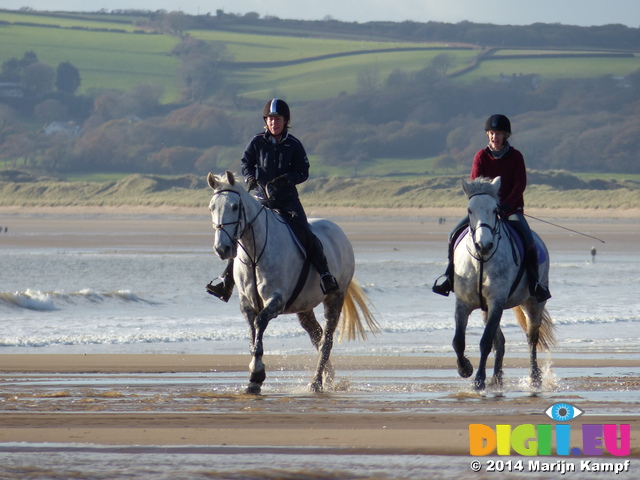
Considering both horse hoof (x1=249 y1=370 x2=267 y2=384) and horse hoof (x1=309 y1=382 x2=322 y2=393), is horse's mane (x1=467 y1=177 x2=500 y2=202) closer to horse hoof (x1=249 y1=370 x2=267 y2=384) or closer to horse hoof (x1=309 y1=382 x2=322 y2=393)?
horse hoof (x1=309 y1=382 x2=322 y2=393)

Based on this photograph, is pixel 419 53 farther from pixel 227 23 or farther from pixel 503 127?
pixel 503 127

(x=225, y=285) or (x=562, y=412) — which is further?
(x=225, y=285)

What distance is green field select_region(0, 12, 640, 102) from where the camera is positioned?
138750 mm

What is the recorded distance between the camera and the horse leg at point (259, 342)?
9.32 metres

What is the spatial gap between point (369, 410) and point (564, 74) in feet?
459

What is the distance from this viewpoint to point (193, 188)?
8606 cm

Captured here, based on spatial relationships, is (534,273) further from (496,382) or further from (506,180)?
(496,382)

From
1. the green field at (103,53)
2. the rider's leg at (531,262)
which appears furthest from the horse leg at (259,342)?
the green field at (103,53)

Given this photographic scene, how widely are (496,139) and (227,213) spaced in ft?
9.28

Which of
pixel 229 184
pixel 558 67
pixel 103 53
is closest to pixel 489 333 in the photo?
pixel 229 184

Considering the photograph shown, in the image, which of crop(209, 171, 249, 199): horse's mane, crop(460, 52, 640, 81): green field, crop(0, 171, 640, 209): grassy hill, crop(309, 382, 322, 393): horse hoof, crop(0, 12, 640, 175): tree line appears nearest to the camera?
crop(209, 171, 249, 199): horse's mane

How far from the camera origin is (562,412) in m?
7.58

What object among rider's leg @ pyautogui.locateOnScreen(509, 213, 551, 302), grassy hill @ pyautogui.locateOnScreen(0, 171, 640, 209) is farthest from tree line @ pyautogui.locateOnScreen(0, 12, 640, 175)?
rider's leg @ pyautogui.locateOnScreen(509, 213, 551, 302)

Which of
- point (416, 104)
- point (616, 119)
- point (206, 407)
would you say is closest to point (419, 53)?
point (416, 104)
